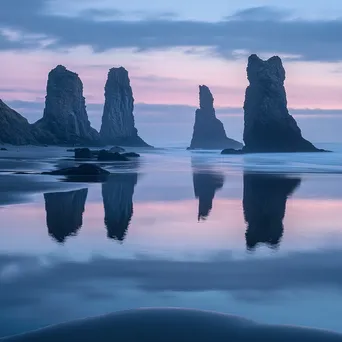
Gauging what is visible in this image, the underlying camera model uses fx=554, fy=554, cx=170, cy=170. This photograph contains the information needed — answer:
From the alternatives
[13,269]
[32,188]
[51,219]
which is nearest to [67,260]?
[13,269]

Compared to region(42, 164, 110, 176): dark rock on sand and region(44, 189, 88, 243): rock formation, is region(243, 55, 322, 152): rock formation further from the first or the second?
region(44, 189, 88, 243): rock formation

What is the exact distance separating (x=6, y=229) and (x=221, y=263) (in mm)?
7307

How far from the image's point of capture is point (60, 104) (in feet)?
652

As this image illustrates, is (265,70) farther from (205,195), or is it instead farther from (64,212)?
(64,212)

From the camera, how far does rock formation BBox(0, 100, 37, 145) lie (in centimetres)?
15512

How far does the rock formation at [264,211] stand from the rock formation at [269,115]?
96.4 m

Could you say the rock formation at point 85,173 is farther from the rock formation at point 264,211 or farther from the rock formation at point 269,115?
the rock formation at point 269,115

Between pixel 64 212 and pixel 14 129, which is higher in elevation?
pixel 64 212

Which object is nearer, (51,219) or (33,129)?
(51,219)

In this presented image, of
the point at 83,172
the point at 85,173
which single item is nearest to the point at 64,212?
the point at 85,173

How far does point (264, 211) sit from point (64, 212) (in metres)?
7.85

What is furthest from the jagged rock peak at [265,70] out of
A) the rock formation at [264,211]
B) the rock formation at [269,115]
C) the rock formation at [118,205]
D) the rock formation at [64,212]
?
the rock formation at [64,212]

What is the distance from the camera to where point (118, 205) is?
23.5 m

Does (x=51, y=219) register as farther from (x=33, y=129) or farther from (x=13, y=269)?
(x=33, y=129)
